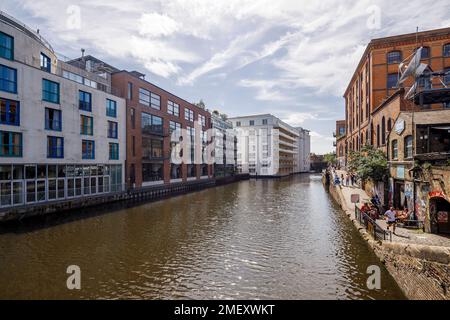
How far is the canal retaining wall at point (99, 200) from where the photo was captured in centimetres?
1889

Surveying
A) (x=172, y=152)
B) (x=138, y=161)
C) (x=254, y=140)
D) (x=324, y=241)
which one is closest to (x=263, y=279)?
(x=324, y=241)

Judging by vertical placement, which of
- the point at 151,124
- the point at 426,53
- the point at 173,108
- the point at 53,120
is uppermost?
the point at 426,53

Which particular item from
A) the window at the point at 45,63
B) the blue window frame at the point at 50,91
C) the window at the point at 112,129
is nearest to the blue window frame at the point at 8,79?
the blue window frame at the point at 50,91

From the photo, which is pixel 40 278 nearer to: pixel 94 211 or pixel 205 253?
pixel 205 253

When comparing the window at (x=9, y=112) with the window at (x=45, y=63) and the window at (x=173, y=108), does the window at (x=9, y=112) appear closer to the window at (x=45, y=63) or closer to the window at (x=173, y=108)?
the window at (x=45, y=63)

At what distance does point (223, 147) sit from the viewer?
207 feet

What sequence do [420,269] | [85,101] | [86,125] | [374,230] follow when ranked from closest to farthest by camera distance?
[420,269] < [374,230] < [85,101] < [86,125]

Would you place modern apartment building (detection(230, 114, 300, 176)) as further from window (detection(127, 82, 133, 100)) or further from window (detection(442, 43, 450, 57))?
window (detection(127, 82, 133, 100))

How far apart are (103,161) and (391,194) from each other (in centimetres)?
2852

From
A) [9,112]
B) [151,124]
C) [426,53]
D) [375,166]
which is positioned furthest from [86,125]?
[426,53]

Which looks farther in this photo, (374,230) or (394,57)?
(394,57)

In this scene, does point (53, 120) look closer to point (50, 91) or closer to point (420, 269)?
point (50, 91)

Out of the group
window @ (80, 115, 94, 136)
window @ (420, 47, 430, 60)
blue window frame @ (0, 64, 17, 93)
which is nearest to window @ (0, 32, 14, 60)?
blue window frame @ (0, 64, 17, 93)

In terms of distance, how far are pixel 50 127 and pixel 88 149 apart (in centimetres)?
463
